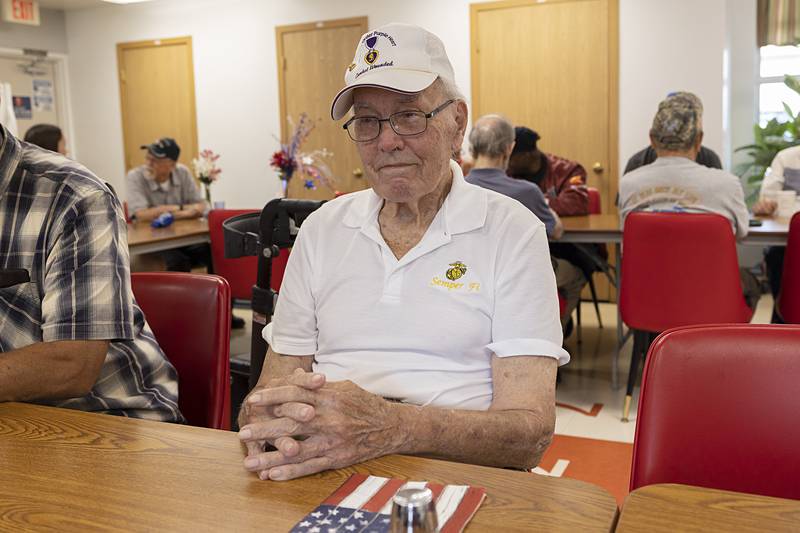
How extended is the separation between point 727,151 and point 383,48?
5953 mm

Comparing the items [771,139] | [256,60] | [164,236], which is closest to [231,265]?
[164,236]

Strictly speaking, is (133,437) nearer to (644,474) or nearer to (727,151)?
(644,474)

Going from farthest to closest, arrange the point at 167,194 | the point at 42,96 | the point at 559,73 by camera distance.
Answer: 1. the point at 42,96
2. the point at 559,73
3. the point at 167,194

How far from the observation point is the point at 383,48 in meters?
1.47

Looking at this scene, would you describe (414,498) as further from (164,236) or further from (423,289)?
(164,236)

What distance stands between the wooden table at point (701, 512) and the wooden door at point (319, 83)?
6375 mm

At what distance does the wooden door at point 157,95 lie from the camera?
792 centimetres

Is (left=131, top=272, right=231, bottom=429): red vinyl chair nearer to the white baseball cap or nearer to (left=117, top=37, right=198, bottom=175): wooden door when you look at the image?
the white baseball cap

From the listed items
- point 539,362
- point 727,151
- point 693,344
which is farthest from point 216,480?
point 727,151

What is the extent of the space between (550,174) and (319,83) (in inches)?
112

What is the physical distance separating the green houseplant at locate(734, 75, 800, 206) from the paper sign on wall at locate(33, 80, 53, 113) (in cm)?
704

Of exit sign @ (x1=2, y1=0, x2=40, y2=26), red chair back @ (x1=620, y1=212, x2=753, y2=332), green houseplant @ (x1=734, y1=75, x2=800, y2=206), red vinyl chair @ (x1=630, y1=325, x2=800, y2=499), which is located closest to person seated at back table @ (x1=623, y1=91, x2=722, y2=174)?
green houseplant @ (x1=734, y1=75, x2=800, y2=206)

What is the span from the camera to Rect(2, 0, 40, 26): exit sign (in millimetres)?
7453

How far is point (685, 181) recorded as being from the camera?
344 cm
